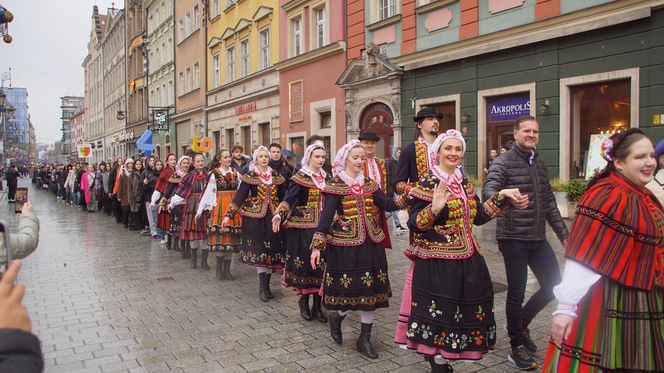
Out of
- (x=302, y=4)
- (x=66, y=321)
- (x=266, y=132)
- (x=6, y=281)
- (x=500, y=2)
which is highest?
(x=302, y=4)

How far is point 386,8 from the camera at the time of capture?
17.7 meters

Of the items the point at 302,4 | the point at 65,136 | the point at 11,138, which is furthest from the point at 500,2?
the point at 65,136

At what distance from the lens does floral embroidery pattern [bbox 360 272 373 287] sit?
4.92 metres

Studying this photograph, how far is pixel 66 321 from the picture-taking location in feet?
20.4

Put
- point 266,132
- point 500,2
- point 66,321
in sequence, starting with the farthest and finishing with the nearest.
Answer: point 266,132, point 500,2, point 66,321

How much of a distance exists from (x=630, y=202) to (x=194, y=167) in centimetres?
785

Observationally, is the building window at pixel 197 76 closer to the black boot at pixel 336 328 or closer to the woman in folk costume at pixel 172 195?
the woman in folk costume at pixel 172 195

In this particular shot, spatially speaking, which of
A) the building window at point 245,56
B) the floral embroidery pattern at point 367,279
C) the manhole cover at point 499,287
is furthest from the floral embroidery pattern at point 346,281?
the building window at point 245,56

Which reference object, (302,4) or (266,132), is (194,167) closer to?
(302,4)

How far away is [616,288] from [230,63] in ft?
91.8

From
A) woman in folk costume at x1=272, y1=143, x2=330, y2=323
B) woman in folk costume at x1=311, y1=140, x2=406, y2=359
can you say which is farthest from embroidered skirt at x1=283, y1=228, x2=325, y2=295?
woman in folk costume at x1=311, y1=140, x2=406, y2=359

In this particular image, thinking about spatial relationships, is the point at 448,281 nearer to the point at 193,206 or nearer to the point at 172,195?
the point at 193,206

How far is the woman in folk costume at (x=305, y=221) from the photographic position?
6055 millimetres

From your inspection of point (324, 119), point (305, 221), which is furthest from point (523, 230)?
point (324, 119)
